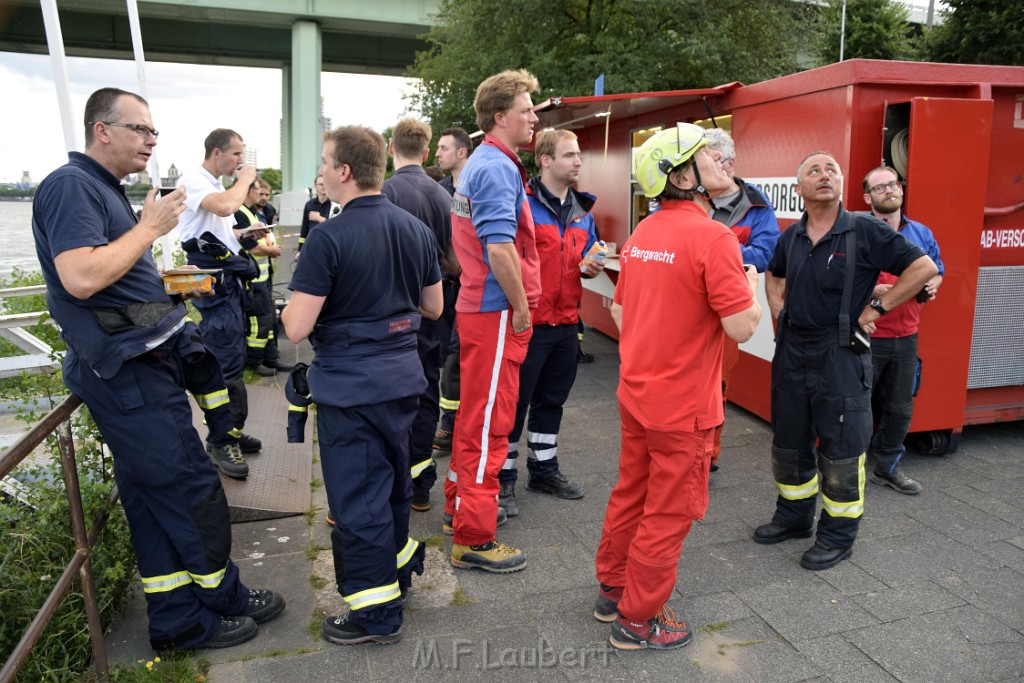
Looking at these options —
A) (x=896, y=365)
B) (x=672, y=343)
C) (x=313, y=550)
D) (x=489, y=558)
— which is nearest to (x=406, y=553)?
(x=489, y=558)

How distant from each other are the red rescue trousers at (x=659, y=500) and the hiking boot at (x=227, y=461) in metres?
2.54

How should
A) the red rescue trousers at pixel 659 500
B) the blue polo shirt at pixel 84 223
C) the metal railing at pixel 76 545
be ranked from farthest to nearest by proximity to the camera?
the red rescue trousers at pixel 659 500
the blue polo shirt at pixel 84 223
the metal railing at pixel 76 545

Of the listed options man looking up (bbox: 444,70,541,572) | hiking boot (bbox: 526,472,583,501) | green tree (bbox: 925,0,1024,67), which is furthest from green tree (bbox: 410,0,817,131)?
man looking up (bbox: 444,70,541,572)

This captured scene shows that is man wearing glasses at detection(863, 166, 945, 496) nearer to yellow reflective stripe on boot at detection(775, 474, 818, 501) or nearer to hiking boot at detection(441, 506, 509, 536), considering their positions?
yellow reflective stripe on boot at detection(775, 474, 818, 501)

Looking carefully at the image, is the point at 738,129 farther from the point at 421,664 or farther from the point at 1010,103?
the point at 421,664

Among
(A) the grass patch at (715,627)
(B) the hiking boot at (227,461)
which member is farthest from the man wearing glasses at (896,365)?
(B) the hiking boot at (227,461)

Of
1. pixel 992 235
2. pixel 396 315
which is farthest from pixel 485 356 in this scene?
pixel 992 235

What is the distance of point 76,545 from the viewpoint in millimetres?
2672

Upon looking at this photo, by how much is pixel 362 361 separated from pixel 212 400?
44.4 inches

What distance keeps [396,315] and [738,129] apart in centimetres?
393

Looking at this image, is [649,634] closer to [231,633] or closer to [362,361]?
[362,361]

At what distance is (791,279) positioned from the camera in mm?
3881

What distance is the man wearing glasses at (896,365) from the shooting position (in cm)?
454

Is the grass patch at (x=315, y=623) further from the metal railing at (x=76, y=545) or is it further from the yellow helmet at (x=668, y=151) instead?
the yellow helmet at (x=668, y=151)
